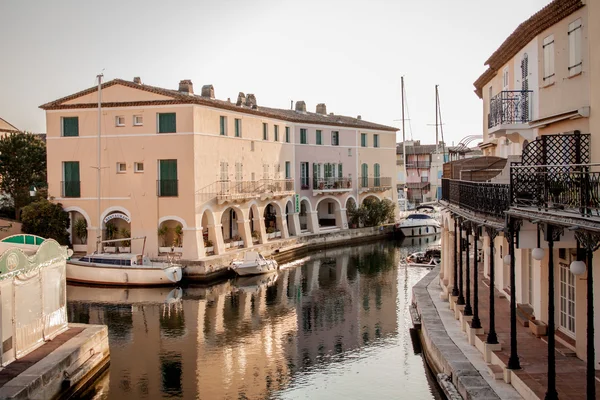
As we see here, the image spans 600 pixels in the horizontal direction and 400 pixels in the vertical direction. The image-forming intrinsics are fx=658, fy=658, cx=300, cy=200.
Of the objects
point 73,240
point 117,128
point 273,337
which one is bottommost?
point 273,337

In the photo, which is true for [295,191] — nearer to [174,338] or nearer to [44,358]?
[174,338]

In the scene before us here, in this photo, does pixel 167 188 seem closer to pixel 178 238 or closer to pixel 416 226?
pixel 178 238

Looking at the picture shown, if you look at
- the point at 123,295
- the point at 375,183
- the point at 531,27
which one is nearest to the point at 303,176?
the point at 375,183

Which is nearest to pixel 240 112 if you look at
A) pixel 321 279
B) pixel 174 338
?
pixel 321 279

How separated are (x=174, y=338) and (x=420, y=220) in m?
38.2

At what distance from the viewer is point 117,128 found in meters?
38.6

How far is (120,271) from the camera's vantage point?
33625 millimetres

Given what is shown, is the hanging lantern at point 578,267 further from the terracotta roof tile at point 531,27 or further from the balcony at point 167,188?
the balcony at point 167,188

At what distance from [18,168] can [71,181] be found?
1229 centimetres

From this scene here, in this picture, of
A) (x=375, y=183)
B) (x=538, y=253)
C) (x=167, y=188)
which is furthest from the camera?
(x=375, y=183)

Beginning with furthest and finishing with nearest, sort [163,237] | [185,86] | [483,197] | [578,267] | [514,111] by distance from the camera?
[185,86] → [163,237] → [514,111] → [483,197] → [578,267]

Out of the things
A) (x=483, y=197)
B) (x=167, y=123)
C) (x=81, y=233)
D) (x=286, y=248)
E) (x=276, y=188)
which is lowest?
(x=286, y=248)

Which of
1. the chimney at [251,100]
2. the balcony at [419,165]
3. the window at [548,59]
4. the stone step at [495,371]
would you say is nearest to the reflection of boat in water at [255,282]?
the chimney at [251,100]

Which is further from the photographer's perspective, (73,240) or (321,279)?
(73,240)
